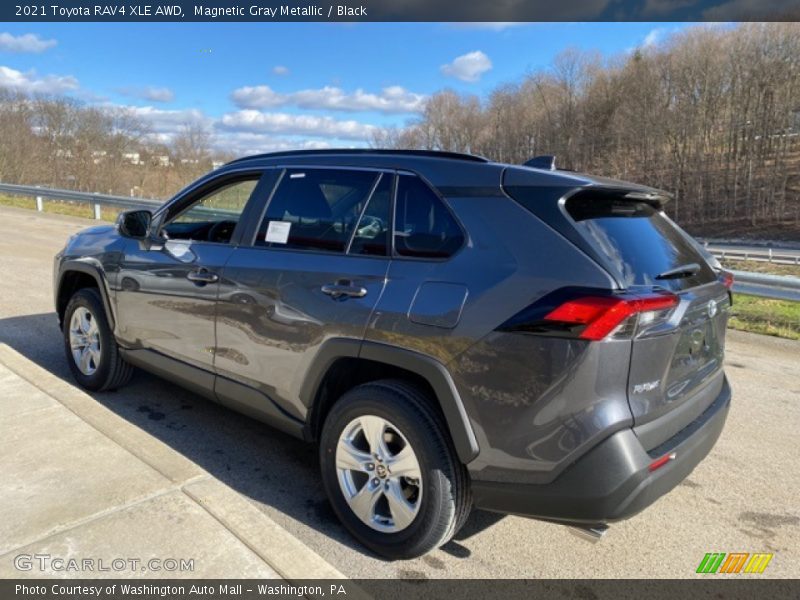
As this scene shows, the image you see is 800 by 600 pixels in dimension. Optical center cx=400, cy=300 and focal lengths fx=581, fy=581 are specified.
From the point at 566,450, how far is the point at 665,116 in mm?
59761

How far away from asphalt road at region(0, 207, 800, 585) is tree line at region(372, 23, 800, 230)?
137 feet

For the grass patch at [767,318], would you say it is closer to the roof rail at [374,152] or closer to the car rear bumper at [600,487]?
the car rear bumper at [600,487]

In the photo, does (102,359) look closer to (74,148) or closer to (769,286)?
(769,286)

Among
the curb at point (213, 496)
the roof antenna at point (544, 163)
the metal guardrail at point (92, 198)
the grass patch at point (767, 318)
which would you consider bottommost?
the curb at point (213, 496)

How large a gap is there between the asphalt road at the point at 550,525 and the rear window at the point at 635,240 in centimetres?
127

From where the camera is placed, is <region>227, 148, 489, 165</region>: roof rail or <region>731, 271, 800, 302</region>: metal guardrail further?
<region>731, 271, 800, 302</region>: metal guardrail

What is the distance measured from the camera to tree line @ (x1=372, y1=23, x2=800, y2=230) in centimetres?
4703

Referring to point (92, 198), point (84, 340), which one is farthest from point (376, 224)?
point (92, 198)

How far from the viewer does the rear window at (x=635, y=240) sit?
2328 millimetres

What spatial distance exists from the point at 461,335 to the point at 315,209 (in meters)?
1.27

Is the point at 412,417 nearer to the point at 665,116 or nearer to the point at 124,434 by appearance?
the point at 124,434

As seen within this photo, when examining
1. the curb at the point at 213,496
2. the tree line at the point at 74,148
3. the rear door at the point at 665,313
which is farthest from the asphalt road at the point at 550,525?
the tree line at the point at 74,148

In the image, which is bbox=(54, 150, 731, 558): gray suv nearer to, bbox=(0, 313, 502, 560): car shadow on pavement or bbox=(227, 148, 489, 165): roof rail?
bbox=(227, 148, 489, 165): roof rail

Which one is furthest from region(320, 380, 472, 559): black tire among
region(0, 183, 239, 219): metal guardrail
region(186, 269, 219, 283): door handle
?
region(0, 183, 239, 219): metal guardrail
